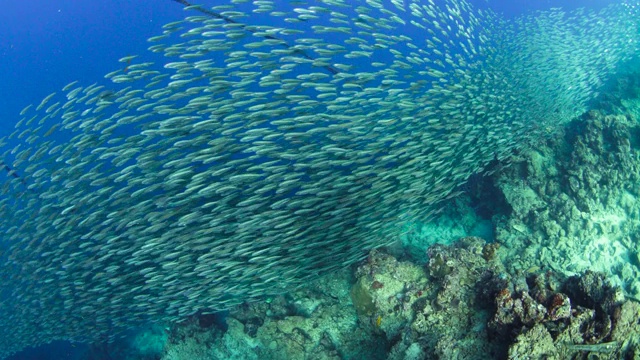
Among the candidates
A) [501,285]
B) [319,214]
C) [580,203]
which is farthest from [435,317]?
[580,203]

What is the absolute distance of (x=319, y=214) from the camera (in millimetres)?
6672

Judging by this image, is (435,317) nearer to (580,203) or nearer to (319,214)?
(319,214)

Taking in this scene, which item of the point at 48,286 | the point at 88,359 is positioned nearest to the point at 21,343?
the point at 88,359

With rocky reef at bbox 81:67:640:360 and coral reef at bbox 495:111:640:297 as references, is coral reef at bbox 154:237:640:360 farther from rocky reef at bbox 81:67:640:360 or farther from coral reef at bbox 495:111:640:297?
coral reef at bbox 495:111:640:297

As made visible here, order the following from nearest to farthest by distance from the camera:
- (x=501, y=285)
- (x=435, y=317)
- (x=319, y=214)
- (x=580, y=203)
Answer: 1. (x=501, y=285)
2. (x=435, y=317)
3. (x=319, y=214)
4. (x=580, y=203)

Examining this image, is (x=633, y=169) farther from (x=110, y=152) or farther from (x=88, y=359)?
(x=88, y=359)

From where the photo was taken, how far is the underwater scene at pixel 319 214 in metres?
5.65

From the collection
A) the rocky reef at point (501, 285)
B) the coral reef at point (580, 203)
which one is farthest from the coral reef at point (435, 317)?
the coral reef at point (580, 203)

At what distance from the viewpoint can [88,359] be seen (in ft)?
43.3

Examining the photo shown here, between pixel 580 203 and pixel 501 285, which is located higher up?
pixel 501 285

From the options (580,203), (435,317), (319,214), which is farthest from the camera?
(580,203)

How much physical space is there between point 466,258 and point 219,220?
386 cm

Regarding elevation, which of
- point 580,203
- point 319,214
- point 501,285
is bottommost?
point 580,203

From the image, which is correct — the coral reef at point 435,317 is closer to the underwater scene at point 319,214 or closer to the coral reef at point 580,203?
the underwater scene at point 319,214
